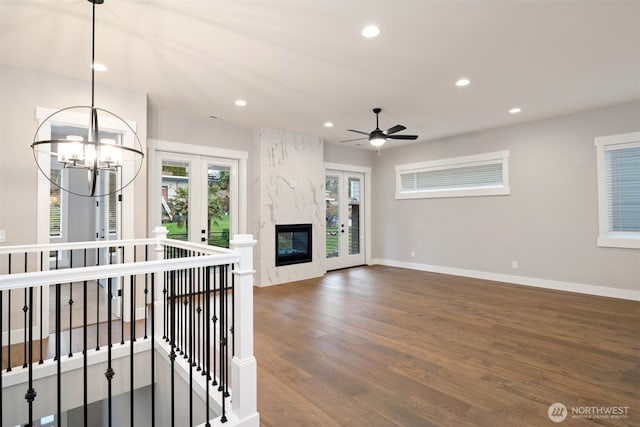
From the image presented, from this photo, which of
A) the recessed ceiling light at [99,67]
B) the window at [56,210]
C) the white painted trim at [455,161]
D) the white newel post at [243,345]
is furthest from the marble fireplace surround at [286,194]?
the window at [56,210]

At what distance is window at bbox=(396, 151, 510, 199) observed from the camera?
6.27 metres

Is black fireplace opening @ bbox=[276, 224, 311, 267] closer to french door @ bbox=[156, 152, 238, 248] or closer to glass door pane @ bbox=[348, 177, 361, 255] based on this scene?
french door @ bbox=[156, 152, 238, 248]

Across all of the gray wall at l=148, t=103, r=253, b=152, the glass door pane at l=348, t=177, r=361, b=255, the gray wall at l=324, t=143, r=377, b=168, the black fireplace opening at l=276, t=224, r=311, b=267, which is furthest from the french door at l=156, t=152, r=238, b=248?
the glass door pane at l=348, t=177, r=361, b=255

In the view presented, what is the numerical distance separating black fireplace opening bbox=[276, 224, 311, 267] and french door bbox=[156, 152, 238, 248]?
901 mm

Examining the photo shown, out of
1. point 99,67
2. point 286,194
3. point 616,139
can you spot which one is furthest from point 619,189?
point 99,67

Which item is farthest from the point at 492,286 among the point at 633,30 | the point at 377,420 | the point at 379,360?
the point at 377,420

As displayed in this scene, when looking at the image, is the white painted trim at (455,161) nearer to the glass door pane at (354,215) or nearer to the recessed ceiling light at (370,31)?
the glass door pane at (354,215)

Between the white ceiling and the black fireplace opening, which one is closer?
the white ceiling

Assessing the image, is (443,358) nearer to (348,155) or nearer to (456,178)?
(456,178)

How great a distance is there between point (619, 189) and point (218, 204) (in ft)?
20.9

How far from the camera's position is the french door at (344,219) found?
763 centimetres

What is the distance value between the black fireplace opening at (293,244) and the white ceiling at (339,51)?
2.37m

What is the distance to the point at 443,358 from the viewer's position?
3059mm

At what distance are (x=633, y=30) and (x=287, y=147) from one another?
4859 millimetres
